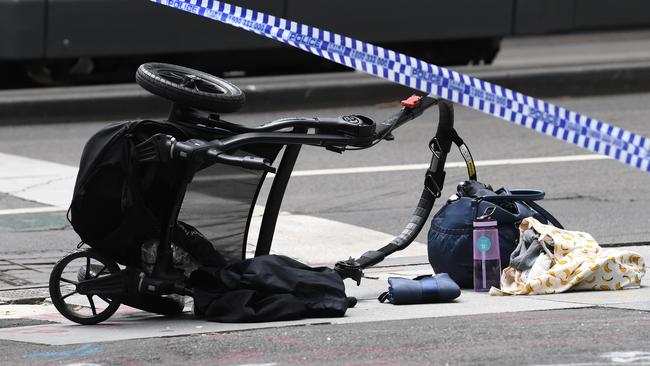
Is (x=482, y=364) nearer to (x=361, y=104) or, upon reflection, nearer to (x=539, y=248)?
(x=539, y=248)

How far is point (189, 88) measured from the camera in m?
6.84

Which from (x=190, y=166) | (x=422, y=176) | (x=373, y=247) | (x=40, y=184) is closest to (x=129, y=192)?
(x=190, y=166)

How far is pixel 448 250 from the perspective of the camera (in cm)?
738

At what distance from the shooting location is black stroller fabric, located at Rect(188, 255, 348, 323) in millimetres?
6652

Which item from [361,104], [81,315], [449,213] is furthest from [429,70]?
[361,104]

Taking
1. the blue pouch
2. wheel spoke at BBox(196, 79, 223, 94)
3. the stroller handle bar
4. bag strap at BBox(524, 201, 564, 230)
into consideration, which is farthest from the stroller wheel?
bag strap at BBox(524, 201, 564, 230)

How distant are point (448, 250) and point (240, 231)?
1.04 metres

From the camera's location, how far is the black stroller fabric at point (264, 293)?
6.65 meters

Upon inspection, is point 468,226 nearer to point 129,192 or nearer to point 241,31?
point 129,192

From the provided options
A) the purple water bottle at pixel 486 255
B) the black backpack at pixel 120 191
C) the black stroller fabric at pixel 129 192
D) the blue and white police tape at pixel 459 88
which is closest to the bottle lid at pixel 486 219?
the purple water bottle at pixel 486 255

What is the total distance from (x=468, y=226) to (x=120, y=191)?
5.74 feet

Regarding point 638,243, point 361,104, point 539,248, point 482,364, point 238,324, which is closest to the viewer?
point 482,364

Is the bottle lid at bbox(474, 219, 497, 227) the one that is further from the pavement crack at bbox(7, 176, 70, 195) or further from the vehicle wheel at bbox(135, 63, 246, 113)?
the pavement crack at bbox(7, 176, 70, 195)

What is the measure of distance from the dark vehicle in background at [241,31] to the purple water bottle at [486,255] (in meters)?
8.32
